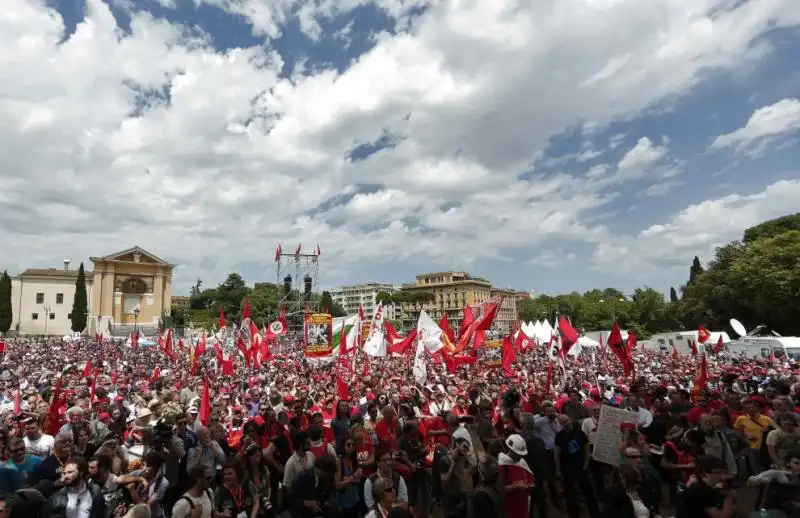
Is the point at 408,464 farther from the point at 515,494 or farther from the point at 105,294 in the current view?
the point at 105,294

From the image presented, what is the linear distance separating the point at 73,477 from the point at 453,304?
144 meters

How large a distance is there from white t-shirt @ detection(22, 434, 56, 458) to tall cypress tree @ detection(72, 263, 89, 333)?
77.7 meters

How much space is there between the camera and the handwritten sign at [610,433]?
6430 millimetres

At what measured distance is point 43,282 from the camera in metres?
82.3

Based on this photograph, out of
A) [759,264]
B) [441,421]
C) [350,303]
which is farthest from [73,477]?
[350,303]

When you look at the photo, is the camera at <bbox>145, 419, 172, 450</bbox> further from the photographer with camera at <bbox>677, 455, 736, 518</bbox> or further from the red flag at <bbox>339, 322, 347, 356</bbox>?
the red flag at <bbox>339, 322, 347, 356</bbox>

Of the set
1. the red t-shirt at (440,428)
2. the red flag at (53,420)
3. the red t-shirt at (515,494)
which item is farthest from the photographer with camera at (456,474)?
the red flag at (53,420)

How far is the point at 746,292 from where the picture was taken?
46281 mm

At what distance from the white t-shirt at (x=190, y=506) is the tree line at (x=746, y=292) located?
33.4m

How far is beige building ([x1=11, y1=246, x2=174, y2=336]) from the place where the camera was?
78.6 meters

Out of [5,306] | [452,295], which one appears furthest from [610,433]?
[452,295]

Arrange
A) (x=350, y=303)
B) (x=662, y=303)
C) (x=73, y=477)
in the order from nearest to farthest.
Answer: (x=73, y=477), (x=662, y=303), (x=350, y=303)

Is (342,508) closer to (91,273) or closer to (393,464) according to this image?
(393,464)

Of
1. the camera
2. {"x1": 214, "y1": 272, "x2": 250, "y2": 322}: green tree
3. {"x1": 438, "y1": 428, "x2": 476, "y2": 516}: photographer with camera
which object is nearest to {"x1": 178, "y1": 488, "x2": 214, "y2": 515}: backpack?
the camera
